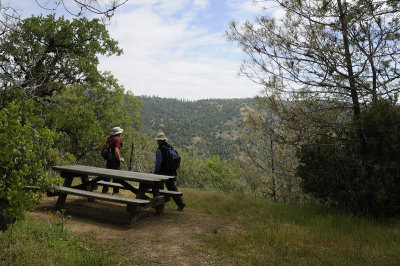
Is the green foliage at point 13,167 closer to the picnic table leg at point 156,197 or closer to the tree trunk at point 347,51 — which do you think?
the picnic table leg at point 156,197

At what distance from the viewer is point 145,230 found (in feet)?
16.1

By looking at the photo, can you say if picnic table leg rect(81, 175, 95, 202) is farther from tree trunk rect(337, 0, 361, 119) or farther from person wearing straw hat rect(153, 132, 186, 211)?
tree trunk rect(337, 0, 361, 119)

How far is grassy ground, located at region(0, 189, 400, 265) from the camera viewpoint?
3.42m

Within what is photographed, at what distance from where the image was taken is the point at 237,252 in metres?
3.99

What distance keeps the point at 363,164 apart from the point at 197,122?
10587cm

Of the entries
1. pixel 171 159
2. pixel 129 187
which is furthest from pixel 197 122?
pixel 129 187

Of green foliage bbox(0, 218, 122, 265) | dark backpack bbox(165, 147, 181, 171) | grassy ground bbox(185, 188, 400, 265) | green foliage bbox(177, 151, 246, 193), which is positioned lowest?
green foliage bbox(177, 151, 246, 193)

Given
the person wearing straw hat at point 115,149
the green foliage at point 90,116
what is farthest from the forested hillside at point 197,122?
the person wearing straw hat at point 115,149

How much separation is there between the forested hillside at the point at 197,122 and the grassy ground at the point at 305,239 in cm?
7175

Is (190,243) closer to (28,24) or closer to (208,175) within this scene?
(28,24)

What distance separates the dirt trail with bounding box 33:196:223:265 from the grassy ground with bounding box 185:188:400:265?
341mm

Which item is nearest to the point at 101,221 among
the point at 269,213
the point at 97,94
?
the point at 269,213

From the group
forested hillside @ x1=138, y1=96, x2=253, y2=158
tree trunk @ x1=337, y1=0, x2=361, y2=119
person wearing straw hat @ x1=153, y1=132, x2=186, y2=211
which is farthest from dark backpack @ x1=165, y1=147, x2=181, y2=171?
forested hillside @ x1=138, y1=96, x2=253, y2=158

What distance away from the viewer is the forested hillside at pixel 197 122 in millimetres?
91381
